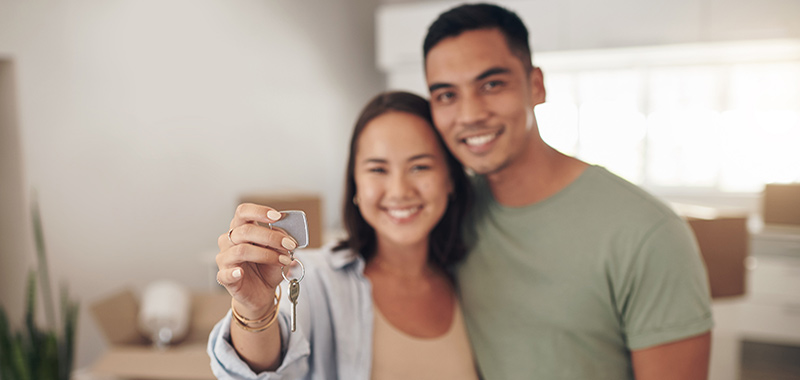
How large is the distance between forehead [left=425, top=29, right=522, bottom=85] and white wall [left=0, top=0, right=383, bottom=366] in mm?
1853

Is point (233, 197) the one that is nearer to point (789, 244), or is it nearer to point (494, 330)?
point (494, 330)

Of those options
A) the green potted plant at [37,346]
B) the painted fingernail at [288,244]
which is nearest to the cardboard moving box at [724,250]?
the painted fingernail at [288,244]

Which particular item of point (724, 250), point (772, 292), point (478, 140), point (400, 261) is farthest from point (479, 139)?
point (772, 292)

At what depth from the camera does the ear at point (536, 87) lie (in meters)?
1.21

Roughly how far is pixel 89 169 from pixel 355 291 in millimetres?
1828

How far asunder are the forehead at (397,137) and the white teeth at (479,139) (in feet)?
0.24

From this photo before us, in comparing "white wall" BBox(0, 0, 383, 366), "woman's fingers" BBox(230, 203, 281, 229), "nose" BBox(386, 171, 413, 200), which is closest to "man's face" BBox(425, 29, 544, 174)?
"nose" BBox(386, 171, 413, 200)

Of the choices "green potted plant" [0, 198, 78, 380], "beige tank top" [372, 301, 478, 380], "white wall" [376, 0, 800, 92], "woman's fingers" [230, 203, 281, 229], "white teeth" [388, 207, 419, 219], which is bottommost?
"green potted plant" [0, 198, 78, 380]

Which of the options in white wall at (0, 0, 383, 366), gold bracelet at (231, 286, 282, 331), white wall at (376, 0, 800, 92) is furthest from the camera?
white wall at (376, 0, 800, 92)

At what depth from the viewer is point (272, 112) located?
11.2 ft

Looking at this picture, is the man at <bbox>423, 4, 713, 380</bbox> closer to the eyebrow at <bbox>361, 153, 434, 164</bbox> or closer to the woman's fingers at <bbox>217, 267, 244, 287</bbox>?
the eyebrow at <bbox>361, 153, 434, 164</bbox>

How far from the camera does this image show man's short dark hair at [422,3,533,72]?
3.69 feet

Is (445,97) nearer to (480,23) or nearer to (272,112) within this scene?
(480,23)

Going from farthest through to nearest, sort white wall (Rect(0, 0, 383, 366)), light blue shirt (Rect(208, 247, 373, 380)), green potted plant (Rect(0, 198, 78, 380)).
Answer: white wall (Rect(0, 0, 383, 366)), green potted plant (Rect(0, 198, 78, 380)), light blue shirt (Rect(208, 247, 373, 380))
